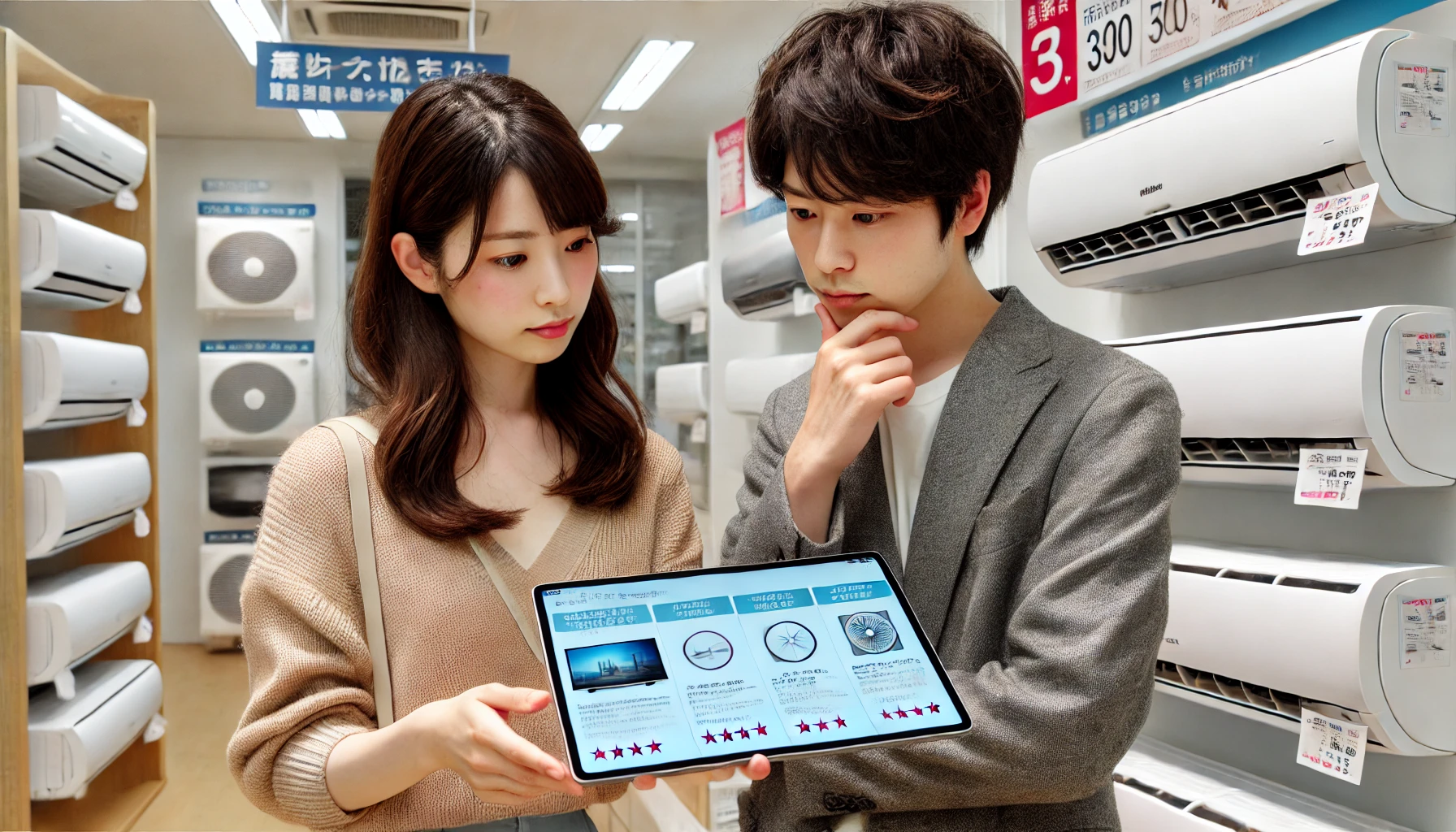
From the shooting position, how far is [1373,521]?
1613 millimetres

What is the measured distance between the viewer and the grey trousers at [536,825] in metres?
1.02

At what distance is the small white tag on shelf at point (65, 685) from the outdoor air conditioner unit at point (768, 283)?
2.19 metres

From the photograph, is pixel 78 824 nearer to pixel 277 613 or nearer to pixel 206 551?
pixel 206 551

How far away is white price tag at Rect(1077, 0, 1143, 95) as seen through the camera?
6.58ft

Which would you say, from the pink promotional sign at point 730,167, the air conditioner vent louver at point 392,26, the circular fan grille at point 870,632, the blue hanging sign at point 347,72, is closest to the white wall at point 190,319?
the air conditioner vent louver at point 392,26

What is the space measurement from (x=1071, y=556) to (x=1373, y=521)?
41.8 inches

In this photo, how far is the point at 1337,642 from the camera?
4.71 feet

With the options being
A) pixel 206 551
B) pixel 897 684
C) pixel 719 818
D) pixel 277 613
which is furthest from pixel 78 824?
pixel 897 684

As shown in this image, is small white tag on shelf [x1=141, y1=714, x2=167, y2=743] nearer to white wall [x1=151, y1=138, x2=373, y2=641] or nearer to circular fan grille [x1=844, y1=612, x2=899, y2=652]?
white wall [x1=151, y1=138, x2=373, y2=641]

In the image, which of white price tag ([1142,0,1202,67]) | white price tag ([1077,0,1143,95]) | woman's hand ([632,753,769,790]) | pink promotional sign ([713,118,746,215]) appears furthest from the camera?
pink promotional sign ([713,118,746,215])

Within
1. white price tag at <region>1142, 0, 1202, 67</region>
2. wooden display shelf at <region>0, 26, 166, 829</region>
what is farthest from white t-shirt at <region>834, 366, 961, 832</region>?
wooden display shelf at <region>0, 26, 166, 829</region>

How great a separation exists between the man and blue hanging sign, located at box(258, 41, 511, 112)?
2.65 meters

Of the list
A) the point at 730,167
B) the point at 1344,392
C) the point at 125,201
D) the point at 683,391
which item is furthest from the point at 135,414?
the point at 1344,392

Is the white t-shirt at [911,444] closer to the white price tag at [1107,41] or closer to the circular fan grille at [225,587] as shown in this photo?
the white price tag at [1107,41]
